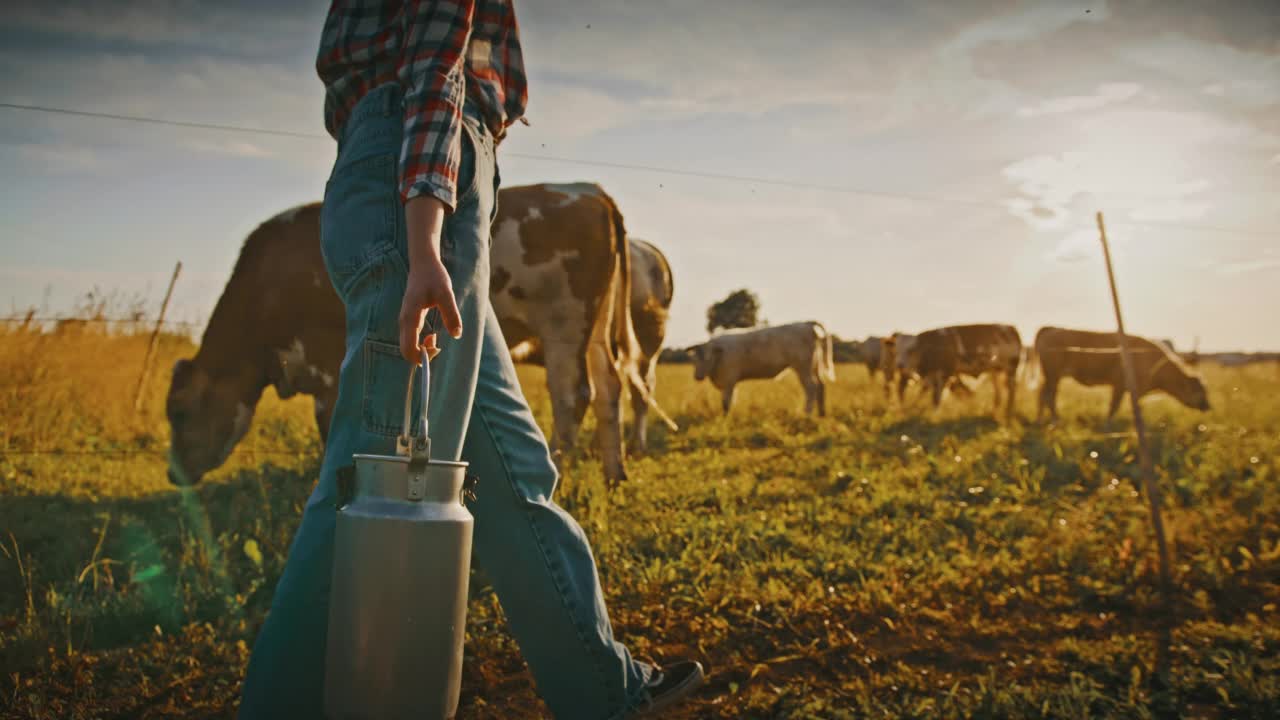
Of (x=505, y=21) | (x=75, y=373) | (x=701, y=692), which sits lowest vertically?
(x=701, y=692)

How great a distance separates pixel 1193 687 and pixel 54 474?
20.7ft

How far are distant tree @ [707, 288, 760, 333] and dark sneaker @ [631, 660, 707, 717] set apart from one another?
241 feet

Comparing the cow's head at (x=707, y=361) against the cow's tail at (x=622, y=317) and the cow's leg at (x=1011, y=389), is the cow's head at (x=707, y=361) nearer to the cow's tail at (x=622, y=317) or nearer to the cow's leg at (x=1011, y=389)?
the cow's leg at (x=1011, y=389)

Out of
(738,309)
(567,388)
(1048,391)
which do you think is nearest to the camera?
(567,388)

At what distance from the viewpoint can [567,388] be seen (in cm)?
539

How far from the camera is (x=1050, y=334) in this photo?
55.0 feet

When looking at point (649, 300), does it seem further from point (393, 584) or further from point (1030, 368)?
point (1030, 368)

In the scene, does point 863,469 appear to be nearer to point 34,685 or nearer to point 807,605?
point 807,605

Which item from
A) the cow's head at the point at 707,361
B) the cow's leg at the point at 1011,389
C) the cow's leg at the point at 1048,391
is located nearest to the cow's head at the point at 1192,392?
the cow's leg at the point at 1048,391

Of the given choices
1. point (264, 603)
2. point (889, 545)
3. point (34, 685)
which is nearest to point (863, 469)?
point (889, 545)

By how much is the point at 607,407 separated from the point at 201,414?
2.54 meters

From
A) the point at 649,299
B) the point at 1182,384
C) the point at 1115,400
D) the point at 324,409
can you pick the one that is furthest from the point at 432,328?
the point at 1182,384

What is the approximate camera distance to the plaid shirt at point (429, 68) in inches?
60.0

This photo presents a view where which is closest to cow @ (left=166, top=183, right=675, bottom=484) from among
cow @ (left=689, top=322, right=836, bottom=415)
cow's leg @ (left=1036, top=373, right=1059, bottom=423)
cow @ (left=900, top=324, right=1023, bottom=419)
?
cow @ (left=689, top=322, right=836, bottom=415)
